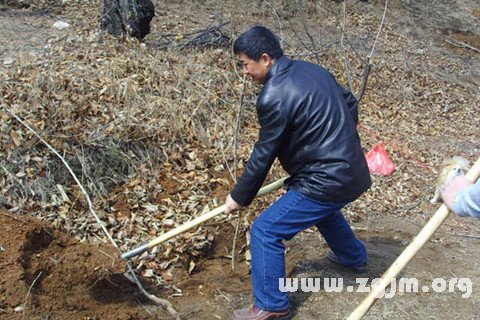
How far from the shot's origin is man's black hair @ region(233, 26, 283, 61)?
10.9ft

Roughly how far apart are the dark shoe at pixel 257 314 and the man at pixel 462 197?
5.06ft

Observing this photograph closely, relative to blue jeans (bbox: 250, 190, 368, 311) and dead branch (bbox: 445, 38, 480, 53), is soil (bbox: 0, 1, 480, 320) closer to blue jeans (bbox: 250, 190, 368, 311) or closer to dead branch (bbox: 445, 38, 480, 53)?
blue jeans (bbox: 250, 190, 368, 311)

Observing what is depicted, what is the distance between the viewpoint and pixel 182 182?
17.1ft

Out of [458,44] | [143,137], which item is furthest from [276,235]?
[458,44]

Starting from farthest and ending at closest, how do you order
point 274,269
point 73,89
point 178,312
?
point 73,89 < point 178,312 < point 274,269

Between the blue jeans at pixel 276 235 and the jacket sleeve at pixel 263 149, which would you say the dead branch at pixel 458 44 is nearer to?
the blue jeans at pixel 276 235

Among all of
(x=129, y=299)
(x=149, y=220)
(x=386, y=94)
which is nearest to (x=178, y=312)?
(x=129, y=299)

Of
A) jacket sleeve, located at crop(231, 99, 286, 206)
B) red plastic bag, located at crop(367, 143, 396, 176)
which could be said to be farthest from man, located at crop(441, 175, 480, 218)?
red plastic bag, located at crop(367, 143, 396, 176)

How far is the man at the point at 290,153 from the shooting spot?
11.0 feet

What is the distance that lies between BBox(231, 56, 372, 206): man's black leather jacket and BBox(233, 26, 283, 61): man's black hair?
0.36 feet

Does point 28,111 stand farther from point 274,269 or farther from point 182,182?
point 274,269

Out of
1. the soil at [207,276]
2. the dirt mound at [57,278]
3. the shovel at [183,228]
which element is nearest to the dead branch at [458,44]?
the soil at [207,276]

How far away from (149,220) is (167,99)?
5.32 ft

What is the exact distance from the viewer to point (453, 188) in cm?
254
